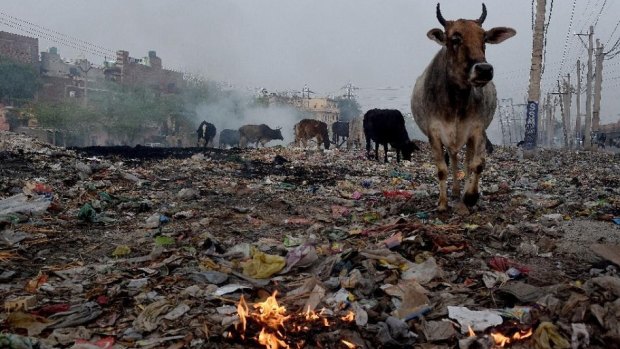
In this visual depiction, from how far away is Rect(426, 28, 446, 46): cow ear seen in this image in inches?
198

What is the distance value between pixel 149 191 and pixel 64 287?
4.58 m

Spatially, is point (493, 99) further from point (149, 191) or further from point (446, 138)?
point (149, 191)

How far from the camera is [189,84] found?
51938 mm

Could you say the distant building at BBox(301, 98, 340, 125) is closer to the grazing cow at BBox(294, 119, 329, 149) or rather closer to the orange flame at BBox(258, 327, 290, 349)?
the grazing cow at BBox(294, 119, 329, 149)

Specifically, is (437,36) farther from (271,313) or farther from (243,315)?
(243,315)

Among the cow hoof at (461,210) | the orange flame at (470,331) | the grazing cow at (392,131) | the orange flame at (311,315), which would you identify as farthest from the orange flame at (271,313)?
→ the grazing cow at (392,131)

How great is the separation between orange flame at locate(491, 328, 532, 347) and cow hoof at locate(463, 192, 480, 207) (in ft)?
10.7

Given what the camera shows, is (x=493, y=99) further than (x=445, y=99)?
Yes

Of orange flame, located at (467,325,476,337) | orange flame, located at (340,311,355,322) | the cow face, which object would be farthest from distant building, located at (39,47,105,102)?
orange flame, located at (467,325,476,337)

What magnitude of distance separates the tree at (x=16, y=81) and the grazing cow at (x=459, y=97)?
36901mm

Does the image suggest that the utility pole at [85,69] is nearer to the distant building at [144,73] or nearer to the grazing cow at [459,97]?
the distant building at [144,73]

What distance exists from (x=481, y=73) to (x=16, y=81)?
127 feet

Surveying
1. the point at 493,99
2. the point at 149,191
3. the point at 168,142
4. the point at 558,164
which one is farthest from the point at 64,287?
the point at 168,142

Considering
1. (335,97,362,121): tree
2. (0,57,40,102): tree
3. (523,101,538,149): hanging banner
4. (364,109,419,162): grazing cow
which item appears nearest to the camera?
(364,109,419,162): grazing cow
